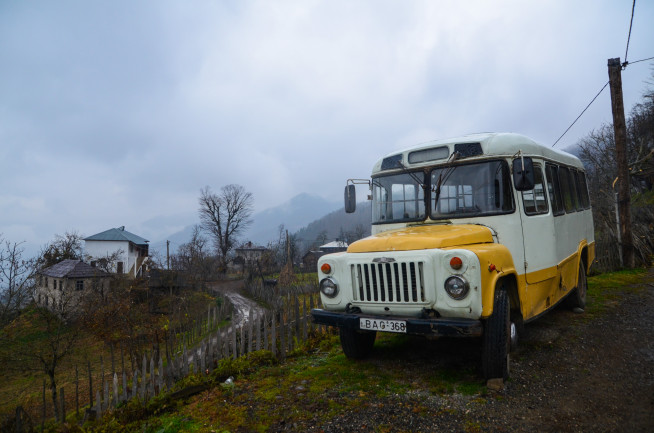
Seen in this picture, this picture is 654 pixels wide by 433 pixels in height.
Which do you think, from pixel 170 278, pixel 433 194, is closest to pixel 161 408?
pixel 433 194

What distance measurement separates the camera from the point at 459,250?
4180 millimetres

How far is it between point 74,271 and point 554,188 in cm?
3911

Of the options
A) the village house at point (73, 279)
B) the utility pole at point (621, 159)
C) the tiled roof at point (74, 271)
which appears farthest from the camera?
the tiled roof at point (74, 271)

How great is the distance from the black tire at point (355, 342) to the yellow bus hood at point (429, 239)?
4.41ft

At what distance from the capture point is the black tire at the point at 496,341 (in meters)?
4.27

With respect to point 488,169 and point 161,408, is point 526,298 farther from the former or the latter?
point 161,408

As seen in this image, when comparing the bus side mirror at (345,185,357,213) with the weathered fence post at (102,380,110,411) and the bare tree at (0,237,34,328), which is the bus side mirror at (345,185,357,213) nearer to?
the weathered fence post at (102,380,110,411)

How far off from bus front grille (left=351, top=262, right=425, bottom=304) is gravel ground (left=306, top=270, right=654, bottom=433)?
114cm

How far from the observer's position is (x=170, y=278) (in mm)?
35156

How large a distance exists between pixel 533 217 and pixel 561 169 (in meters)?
2.25

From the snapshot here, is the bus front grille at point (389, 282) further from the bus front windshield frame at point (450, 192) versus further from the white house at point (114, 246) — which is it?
the white house at point (114, 246)

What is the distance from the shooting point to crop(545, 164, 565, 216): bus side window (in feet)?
20.4

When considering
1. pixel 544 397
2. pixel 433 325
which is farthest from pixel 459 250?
pixel 544 397

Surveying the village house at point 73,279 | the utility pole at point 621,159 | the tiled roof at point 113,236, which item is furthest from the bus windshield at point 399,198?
the tiled roof at point 113,236
